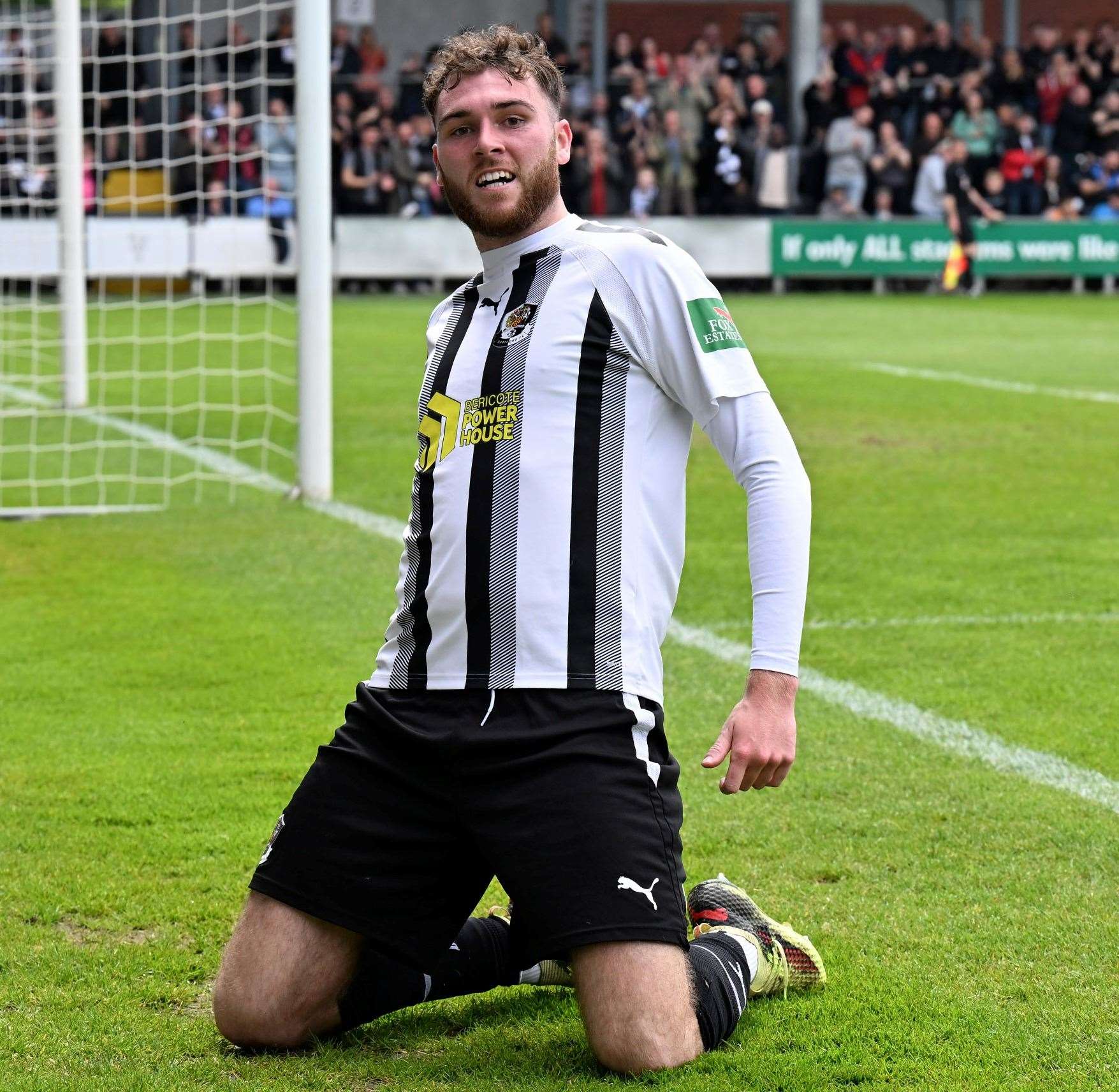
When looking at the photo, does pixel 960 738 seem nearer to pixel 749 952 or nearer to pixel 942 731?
pixel 942 731

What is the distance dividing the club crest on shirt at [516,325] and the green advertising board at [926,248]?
2032 centimetres

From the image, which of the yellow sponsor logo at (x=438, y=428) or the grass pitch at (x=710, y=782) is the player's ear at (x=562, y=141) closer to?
the yellow sponsor logo at (x=438, y=428)

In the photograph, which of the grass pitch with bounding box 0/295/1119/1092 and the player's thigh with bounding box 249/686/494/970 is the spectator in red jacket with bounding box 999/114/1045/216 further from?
the player's thigh with bounding box 249/686/494/970

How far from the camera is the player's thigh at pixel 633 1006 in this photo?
289 cm

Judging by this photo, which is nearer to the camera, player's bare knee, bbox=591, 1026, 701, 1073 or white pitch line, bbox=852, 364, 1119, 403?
player's bare knee, bbox=591, 1026, 701, 1073

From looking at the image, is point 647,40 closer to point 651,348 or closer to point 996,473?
point 996,473

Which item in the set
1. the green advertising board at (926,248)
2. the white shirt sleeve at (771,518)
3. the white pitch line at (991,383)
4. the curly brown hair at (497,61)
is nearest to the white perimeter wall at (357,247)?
the green advertising board at (926,248)

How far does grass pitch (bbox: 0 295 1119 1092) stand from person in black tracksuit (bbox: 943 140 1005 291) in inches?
552

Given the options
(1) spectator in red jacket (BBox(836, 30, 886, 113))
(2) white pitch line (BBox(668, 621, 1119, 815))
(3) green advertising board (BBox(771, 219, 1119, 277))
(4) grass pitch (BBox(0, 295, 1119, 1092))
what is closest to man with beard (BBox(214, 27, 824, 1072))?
(4) grass pitch (BBox(0, 295, 1119, 1092))

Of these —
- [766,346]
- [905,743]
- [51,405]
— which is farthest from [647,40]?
[905,743]

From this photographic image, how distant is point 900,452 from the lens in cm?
983

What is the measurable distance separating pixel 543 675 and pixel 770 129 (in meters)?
22.3

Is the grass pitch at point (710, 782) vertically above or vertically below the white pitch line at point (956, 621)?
below

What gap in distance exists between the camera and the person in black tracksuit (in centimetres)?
2323
